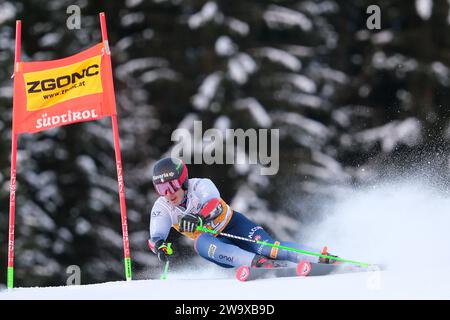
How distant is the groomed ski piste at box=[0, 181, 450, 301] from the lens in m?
8.76

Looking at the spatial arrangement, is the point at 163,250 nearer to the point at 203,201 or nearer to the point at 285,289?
the point at 203,201

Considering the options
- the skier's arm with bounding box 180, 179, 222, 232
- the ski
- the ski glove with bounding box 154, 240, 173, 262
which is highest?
the skier's arm with bounding box 180, 179, 222, 232

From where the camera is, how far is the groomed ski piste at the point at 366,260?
28.7 feet

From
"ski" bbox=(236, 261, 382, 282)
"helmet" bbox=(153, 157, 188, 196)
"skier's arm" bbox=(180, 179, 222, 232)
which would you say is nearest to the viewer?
"ski" bbox=(236, 261, 382, 282)

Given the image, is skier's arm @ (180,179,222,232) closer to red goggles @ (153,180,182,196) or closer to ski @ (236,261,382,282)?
red goggles @ (153,180,182,196)

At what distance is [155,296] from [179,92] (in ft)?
39.5

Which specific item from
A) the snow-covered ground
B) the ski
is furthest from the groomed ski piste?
the ski

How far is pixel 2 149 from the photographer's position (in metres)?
20.1

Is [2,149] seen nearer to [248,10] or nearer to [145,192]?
[145,192]

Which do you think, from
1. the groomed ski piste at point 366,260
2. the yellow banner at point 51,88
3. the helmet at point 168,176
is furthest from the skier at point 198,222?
the yellow banner at point 51,88

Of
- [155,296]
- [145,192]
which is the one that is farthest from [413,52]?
[155,296]

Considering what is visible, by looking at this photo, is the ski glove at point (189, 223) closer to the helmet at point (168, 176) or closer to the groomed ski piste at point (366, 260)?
the helmet at point (168, 176)

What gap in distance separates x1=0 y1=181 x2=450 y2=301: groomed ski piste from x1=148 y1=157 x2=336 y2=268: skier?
280 mm

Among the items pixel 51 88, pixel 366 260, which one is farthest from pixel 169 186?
pixel 366 260
